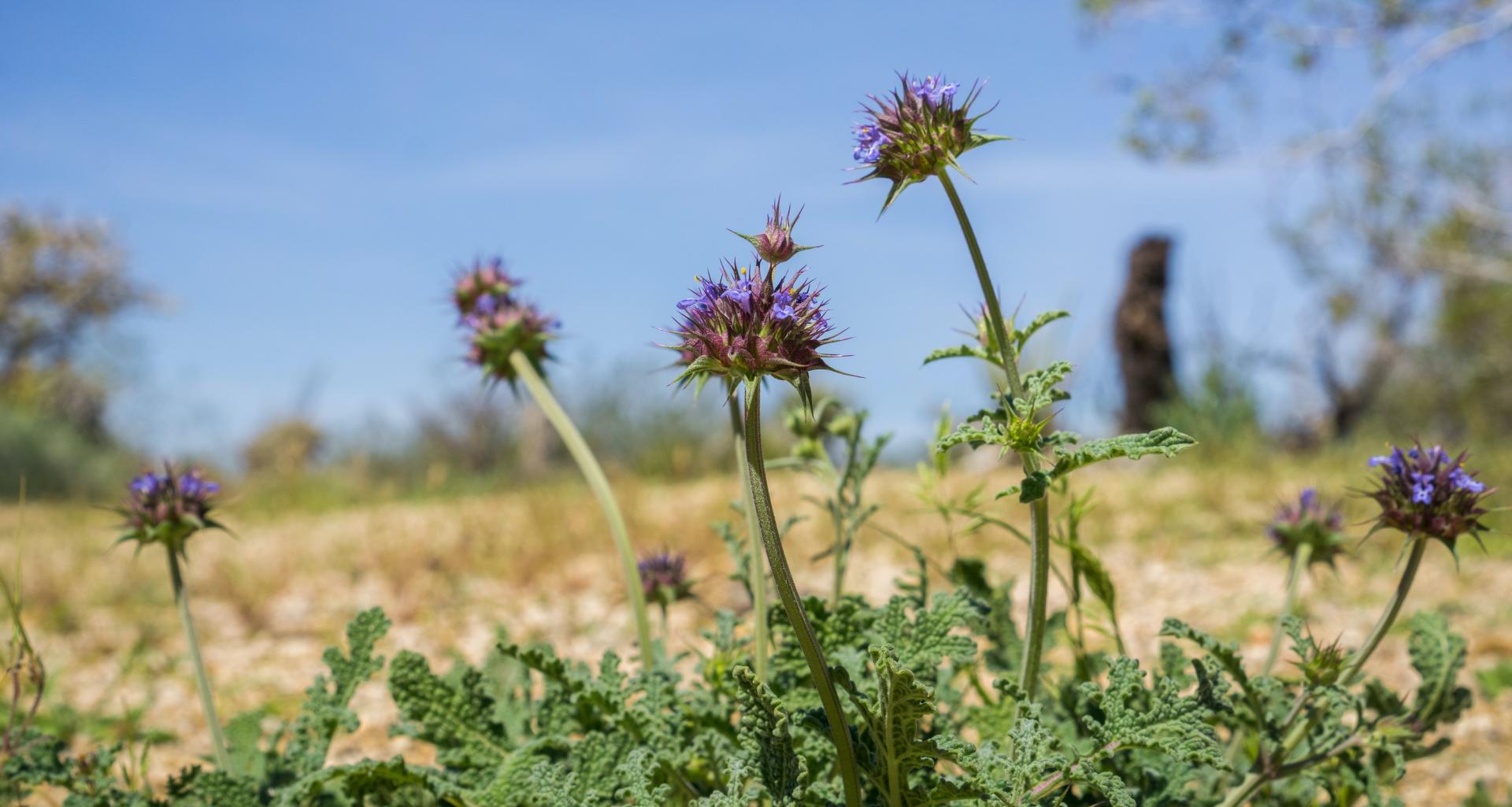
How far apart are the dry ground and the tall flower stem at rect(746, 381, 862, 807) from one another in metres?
1.87

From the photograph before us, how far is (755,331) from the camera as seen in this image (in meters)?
1.23

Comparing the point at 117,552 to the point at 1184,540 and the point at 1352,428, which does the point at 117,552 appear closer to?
the point at 1184,540

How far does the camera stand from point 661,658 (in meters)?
2.17

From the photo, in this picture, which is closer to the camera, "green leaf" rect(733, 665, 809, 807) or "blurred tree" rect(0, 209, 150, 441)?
"green leaf" rect(733, 665, 809, 807)

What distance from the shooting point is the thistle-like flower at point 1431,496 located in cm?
170

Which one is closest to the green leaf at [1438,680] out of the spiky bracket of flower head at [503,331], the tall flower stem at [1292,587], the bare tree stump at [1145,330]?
the tall flower stem at [1292,587]

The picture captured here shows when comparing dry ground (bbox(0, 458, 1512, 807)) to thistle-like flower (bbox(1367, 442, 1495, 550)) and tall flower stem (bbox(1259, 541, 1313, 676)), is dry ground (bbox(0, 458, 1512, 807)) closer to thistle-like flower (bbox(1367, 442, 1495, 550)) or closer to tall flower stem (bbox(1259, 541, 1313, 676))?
tall flower stem (bbox(1259, 541, 1313, 676))

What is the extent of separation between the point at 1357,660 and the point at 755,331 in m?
1.15

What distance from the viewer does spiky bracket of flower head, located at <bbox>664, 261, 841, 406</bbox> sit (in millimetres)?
1223

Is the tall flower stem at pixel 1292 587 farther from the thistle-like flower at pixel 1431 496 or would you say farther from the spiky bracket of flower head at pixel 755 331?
the spiky bracket of flower head at pixel 755 331

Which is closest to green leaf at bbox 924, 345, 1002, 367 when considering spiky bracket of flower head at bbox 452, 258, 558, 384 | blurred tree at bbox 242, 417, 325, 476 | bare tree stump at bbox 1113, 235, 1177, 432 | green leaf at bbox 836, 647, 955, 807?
green leaf at bbox 836, 647, 955, 807

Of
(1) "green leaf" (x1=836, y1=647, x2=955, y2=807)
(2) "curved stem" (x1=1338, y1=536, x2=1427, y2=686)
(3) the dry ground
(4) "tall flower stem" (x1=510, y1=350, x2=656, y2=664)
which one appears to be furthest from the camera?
(3) the dry ground

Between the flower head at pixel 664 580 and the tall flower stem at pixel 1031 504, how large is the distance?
926 mm

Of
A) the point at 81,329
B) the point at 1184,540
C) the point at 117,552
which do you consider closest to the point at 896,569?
the point at 1184,540
